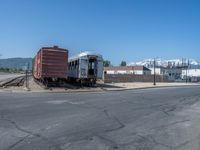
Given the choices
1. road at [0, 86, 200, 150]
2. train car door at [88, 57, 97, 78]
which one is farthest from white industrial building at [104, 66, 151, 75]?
road at [0, 86, 200, 150]

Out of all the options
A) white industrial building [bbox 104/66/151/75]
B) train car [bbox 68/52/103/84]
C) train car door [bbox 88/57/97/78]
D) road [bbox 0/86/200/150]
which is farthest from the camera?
white industrial building [bbox 104/66/151/75]

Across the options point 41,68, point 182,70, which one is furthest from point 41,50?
point 182,70

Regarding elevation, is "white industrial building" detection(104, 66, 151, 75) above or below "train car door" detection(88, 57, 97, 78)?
above

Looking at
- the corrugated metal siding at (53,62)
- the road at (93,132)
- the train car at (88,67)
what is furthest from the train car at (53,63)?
the road at (93,132)

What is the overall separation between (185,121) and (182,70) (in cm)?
13314

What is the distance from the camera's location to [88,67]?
37.3 meters

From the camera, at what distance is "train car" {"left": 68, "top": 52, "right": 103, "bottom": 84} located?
3672 centimetres

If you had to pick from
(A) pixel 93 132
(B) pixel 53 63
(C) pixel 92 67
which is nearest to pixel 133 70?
(C) pixel 92 67

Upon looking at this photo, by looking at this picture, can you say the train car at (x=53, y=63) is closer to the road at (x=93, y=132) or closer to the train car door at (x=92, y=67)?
the train car door at (x=92, y=67)

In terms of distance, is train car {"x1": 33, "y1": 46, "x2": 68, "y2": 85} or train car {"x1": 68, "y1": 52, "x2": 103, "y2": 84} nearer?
train car {"x1": 33, "y1": 46, "x2": 68, "y2": 85}

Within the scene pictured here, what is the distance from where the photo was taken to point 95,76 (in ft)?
123

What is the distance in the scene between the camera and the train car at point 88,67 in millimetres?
36719

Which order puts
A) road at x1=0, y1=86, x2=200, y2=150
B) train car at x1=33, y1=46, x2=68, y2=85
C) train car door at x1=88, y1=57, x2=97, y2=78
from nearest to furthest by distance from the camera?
1. road at x1=0, y1=86, x2=200, y2=150
2. train car at x1=33, y1=46, x2=68, y2=85
3. train car door at x1=88, y1=57, x2=97, y2=78

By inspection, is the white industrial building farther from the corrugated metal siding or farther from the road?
the road
